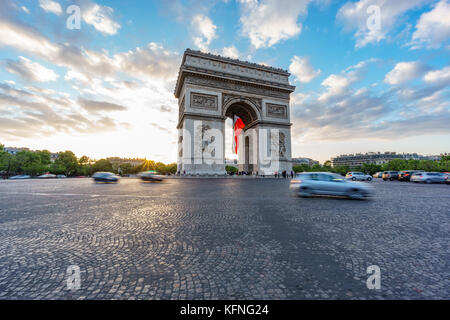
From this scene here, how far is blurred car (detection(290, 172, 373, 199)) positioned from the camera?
8232 millimetres

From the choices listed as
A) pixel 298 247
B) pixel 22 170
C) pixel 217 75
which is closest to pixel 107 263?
pixel 298 247

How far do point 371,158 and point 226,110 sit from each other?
13320cm

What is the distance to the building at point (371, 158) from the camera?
12119 centimetres

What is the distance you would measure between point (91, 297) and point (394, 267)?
344cm

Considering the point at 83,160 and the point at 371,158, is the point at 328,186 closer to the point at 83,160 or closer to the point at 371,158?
the point at 83,160

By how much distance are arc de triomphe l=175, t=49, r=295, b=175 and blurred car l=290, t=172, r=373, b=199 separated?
63.3 feet

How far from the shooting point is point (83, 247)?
307cm

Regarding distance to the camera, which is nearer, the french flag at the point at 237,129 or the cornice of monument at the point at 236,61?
the cornice of monument at the point at 236,61

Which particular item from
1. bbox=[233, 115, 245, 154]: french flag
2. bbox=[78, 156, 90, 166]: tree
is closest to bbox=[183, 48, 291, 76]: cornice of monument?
bbox=[233, 115, 245, 154]: french flag

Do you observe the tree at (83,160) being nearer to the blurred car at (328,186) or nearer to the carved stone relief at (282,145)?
the carved stone relief at (282,145)

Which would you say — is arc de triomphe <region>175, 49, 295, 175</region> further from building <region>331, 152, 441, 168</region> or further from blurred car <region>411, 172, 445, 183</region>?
building <region>331, 152, 441, 168</region>

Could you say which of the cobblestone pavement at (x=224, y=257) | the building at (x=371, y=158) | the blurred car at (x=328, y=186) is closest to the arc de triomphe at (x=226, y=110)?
the blurred car at (x=328, y=186)

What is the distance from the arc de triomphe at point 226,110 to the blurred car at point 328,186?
1929cm

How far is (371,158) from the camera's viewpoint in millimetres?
125562
